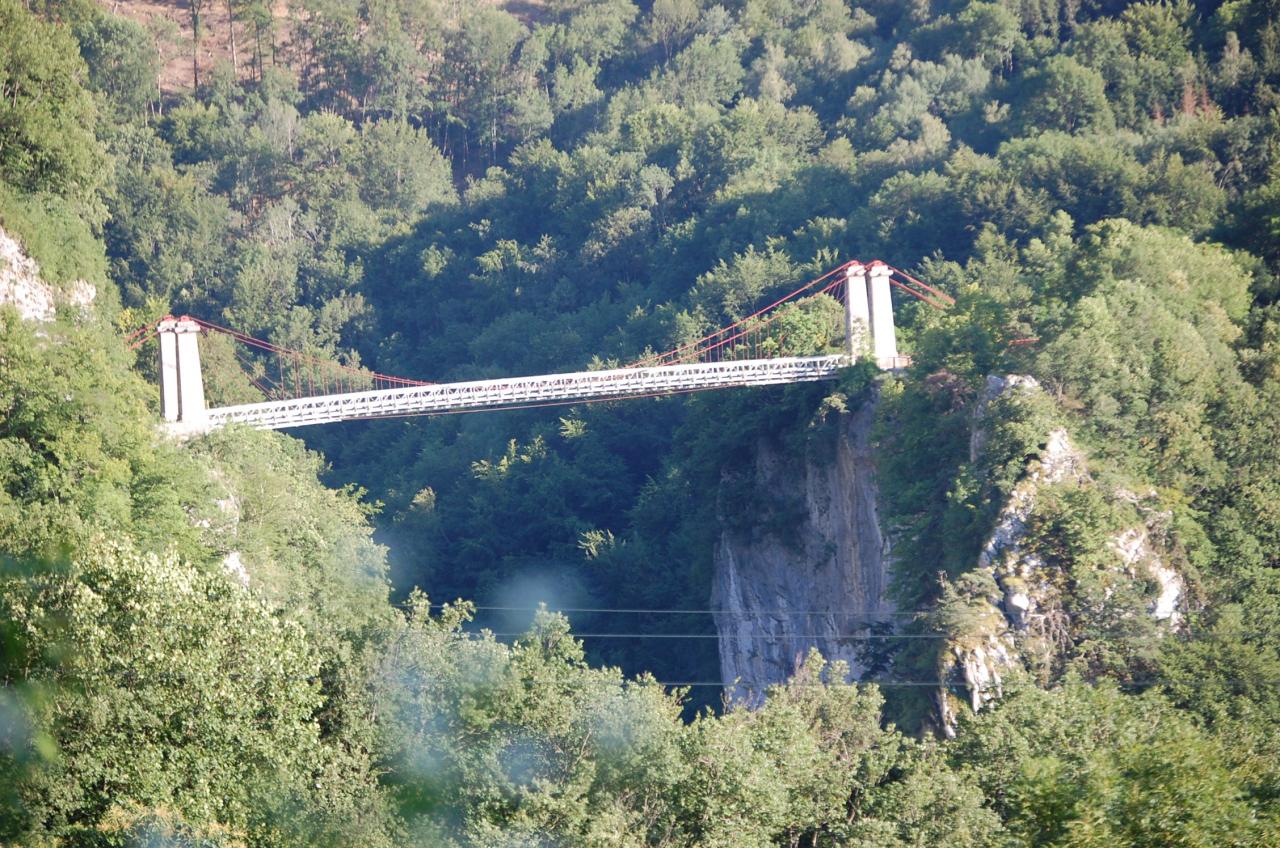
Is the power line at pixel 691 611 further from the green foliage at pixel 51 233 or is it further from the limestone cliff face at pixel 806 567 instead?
the green foliage at pixel 51 233

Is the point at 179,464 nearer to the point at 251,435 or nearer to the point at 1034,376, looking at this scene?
the point at 251,435

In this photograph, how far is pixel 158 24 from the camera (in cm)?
7856

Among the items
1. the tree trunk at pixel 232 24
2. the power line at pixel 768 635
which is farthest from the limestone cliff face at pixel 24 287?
the tree trunk at pixel 232 24

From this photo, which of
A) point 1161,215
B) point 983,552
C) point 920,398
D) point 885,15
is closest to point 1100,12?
point 885,15

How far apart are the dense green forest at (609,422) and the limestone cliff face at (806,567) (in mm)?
683

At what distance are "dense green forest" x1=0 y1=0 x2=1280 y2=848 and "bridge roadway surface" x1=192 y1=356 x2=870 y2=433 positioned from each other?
3.46 feet

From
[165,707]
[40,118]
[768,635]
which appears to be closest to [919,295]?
[768,635]

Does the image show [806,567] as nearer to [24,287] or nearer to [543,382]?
[543,382]

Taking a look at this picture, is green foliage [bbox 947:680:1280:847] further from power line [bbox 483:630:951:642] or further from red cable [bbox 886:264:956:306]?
red cable [bbox 886:264:956:306]

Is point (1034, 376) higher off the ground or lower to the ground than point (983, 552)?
higher

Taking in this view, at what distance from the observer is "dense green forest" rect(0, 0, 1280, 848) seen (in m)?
23.4

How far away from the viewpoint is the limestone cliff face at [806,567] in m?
39.1

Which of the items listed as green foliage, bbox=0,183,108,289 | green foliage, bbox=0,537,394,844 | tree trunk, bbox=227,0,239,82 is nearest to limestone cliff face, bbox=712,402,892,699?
green foliage, bbox=0,183,108,289

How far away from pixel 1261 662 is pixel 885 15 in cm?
5070
